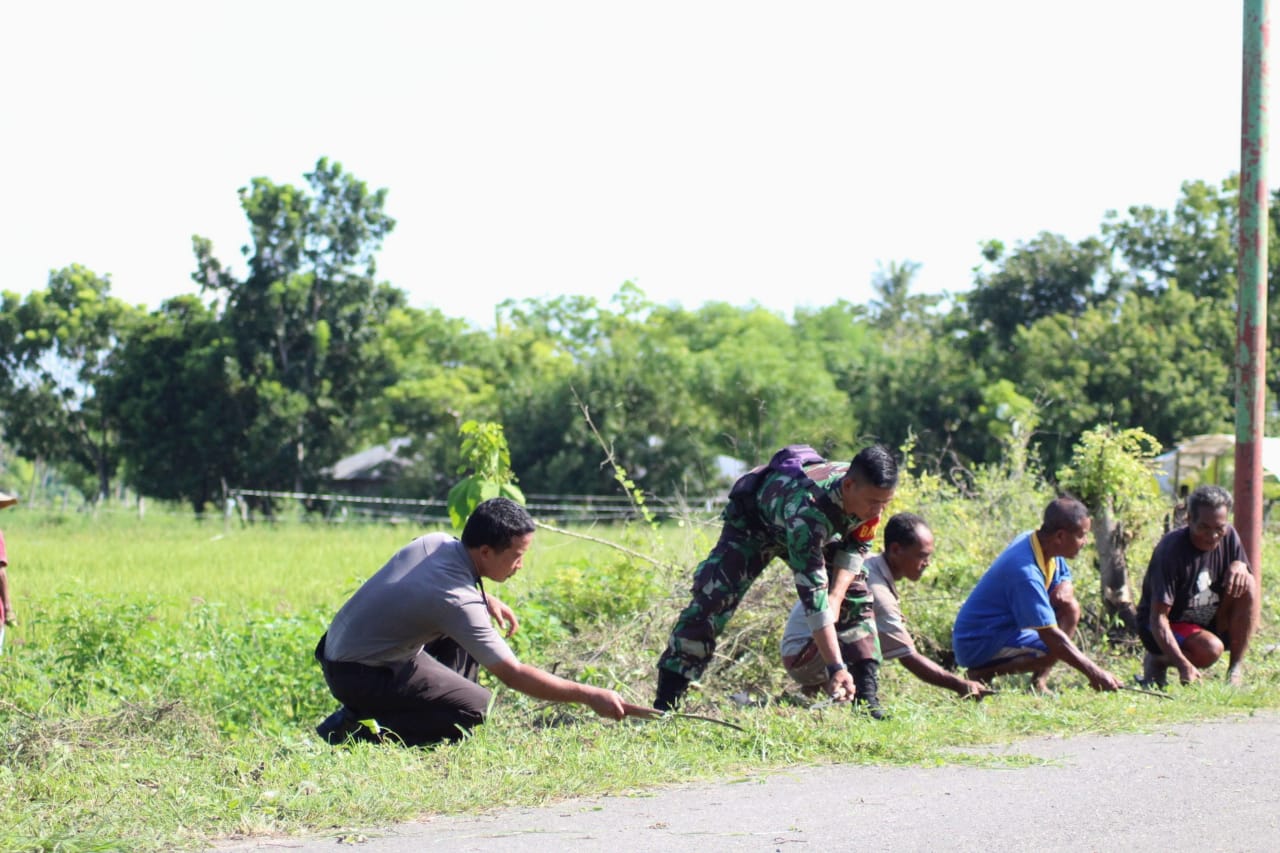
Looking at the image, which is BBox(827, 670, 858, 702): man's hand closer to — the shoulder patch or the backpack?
the shoulder patch

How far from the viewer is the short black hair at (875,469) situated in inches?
243

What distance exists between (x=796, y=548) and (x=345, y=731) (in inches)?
86.7

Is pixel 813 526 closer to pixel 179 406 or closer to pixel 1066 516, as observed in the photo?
pixel 1066 516

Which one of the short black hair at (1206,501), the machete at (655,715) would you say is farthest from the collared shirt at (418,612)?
the short black hair at (1206,501)

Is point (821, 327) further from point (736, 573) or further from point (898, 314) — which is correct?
point (736, 573)

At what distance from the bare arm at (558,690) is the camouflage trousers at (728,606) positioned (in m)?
1.43

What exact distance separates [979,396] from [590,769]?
34.8 metres

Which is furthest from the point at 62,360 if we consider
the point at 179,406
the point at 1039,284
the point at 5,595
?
the point at 5,595

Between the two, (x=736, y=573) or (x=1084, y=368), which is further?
(x=1084, y=368)

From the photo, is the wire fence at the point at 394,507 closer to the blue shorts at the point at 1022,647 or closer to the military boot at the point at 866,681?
the blue shorts at the point at 1022,647

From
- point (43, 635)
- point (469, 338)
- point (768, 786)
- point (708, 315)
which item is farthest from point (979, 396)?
point (768, 786)

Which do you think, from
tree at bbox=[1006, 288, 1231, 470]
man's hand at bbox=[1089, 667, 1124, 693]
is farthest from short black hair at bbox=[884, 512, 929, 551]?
tree at bbox=[1006, 288, 1231, 470]

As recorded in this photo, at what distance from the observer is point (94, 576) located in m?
16.0

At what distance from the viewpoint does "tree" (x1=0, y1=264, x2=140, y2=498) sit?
134ft
